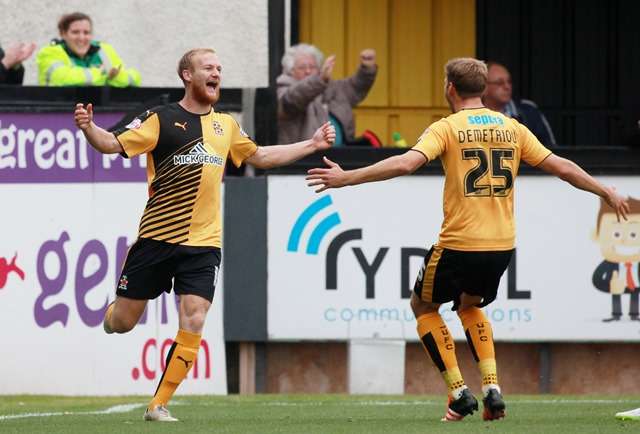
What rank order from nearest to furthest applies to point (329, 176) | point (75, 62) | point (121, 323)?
point (329, 176), point (121, 323), point (75, 62)

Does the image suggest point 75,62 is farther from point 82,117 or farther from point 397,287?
point 82,117

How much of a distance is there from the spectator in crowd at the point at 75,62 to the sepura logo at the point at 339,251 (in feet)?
5.85

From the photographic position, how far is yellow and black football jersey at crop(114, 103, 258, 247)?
9.76 m

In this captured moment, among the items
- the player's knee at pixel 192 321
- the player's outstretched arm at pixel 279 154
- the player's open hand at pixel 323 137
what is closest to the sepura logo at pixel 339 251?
the player's outstretched arm at pixel 279 154

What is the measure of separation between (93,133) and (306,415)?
2.14m

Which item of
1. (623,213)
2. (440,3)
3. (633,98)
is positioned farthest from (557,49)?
(623,213)

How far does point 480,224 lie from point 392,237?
14.2ft

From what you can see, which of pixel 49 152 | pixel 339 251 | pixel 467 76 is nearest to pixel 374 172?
pixel 467 76

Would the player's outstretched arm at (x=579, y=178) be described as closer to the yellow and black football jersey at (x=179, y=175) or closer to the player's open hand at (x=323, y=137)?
the player's open hand at (x=323, y=137)

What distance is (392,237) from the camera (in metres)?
13.6

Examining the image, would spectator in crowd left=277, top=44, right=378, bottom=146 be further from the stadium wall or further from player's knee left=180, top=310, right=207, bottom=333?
player's knee left=180, top=310, right=207, bottom=333

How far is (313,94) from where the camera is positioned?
13.8 m

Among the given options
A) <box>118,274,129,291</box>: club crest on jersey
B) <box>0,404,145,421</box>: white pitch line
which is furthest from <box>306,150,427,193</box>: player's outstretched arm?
<box>0,404,145,421</box>: white pitch line

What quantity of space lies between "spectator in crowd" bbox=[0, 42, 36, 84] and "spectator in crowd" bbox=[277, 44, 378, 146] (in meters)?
2.00
